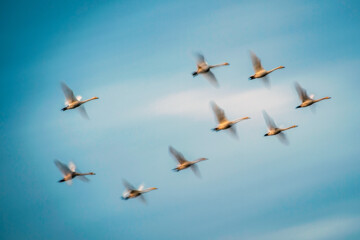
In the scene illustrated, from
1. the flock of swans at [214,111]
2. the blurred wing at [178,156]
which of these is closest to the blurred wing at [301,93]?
the flock of swans at [214,111]

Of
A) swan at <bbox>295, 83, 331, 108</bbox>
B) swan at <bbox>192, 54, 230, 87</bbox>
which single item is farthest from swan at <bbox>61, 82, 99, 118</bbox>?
swan at <bbox>295, 83, 331, 108</bbox>

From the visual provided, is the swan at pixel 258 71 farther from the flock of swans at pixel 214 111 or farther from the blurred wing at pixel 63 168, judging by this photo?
the blurred wing at pixel 63 168

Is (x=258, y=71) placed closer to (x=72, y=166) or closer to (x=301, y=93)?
(x=301, y=93)

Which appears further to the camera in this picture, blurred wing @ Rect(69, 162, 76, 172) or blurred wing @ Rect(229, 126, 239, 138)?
blurred wing @ Rect(69, 162, 76, 172)

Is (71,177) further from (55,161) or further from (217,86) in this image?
(217,86)

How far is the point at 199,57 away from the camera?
269 feet

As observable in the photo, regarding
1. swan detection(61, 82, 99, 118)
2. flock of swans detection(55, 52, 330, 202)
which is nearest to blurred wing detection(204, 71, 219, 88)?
flock of swans detection(55, 52, 330, 202)

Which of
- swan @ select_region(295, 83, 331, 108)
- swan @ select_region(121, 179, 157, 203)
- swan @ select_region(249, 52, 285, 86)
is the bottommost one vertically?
swan @ select_region(121, 179, 157, 203)

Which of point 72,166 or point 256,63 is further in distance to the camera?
point 72,166

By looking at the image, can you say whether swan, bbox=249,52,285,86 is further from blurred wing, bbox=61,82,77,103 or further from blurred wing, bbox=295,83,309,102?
blurred wing, bbox=61,82,77,103

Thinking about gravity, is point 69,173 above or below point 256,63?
below

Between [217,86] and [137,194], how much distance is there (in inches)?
599

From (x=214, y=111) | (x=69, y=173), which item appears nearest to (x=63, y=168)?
(x=69, y=173)

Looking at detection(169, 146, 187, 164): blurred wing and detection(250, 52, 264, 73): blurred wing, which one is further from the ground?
detection(250, 52, 264, 73): blurred wing
